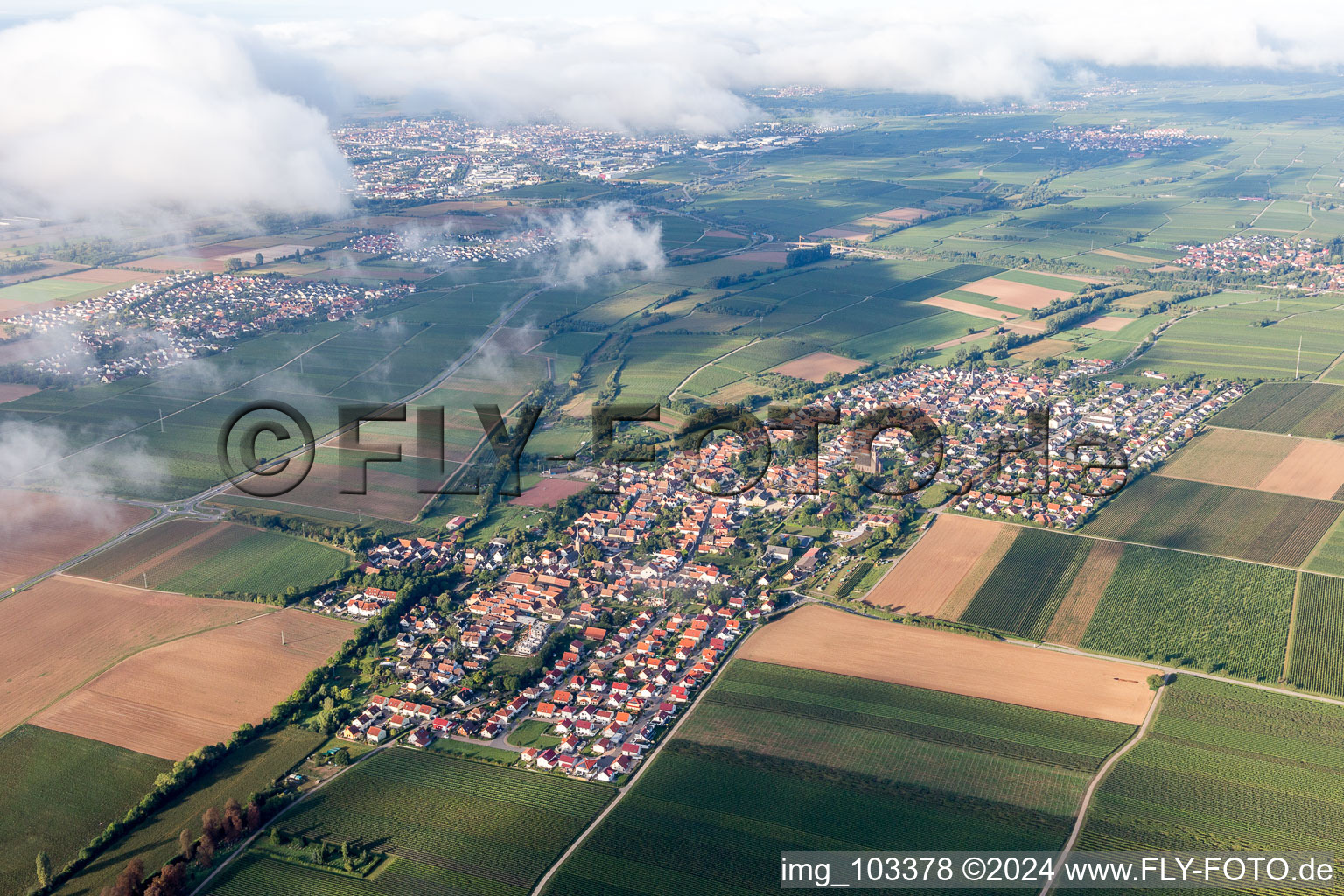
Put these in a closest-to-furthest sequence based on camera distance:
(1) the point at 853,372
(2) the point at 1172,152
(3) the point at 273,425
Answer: (3) the point at 273,425
(1) the point at 853,372
(2) the point at 1172,152

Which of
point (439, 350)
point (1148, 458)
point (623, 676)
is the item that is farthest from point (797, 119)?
point (623, 676)

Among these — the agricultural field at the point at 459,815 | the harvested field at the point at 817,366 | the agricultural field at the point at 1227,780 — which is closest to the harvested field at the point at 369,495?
the agricultural field at the point at 459,815

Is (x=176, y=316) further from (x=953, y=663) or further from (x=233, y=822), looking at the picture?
(x=953, y=663)

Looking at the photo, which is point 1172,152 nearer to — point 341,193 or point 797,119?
point 797,119

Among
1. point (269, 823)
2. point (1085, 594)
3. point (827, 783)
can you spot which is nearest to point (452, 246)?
point (1085, 594)

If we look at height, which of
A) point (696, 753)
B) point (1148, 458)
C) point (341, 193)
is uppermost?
point (341, 193)
